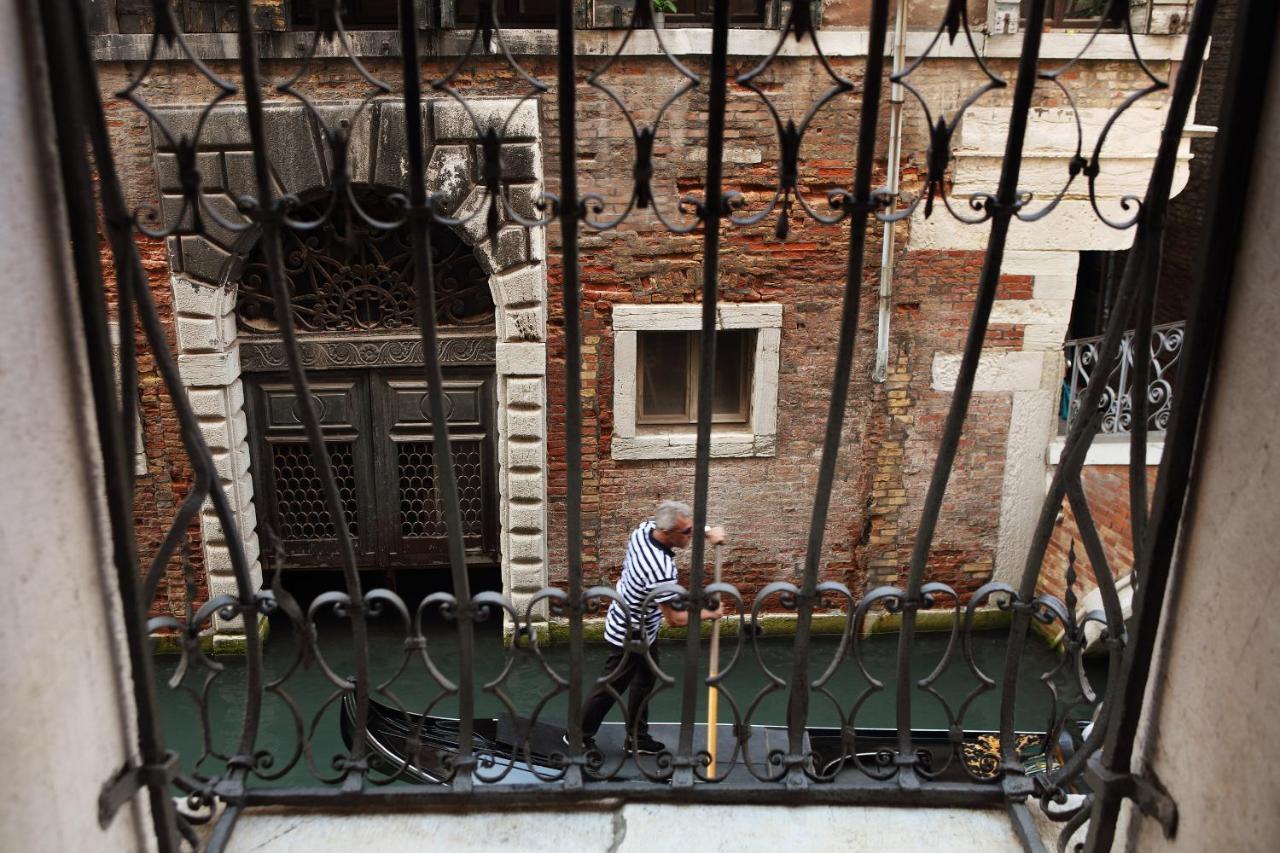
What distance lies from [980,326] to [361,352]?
5.29 meters

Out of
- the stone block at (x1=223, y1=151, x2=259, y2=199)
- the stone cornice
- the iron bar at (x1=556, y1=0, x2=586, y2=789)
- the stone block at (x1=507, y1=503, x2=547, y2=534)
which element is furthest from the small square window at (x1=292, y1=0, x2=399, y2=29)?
the iron bar at (x1=556, y1=0, x2=586, y2=789)

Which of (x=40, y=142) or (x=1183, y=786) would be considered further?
(x=1183, y=786)

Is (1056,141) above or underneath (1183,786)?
above

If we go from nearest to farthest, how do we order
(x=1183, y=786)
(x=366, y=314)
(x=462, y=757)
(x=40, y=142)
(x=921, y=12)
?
(x=40, y=142) → (x=1183, y=786) → (x=462, y=757) → (x=921, y=12) → (x=366, y=314)

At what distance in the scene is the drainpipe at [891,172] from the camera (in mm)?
5602

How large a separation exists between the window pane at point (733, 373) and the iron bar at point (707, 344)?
4.71m

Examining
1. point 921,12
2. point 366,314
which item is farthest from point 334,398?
point 921,12

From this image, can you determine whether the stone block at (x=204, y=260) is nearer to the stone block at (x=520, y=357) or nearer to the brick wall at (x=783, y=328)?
the brick wall at (x=783, y=328)

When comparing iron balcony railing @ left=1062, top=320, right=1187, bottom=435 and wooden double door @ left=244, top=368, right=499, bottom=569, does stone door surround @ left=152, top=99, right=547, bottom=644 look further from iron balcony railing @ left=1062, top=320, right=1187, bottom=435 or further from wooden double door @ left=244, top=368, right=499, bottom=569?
iron balcony railing @ left=1062, top=320, right=1187, bottom=435

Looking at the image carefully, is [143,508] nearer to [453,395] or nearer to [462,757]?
[453,395]

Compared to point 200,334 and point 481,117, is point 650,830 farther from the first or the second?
point 200,334

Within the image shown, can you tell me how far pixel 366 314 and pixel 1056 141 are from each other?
3.98 m

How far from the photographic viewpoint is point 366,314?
6.14 m

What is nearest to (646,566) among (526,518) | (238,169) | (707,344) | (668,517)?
(668,517)
